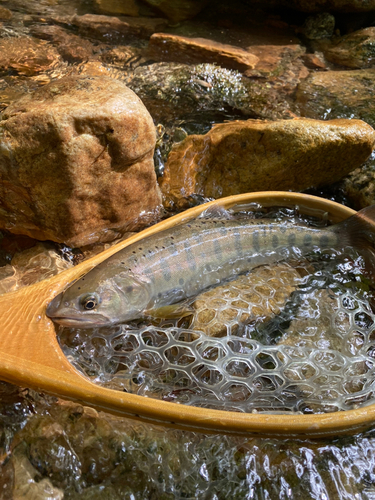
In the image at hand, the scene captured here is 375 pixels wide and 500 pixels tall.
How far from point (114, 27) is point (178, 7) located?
140 centimetres

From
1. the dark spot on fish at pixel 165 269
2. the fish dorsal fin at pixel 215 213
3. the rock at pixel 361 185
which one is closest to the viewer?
the dark spot on fish at pixel 165 269

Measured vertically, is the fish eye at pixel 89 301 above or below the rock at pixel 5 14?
below

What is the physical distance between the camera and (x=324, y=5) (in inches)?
254

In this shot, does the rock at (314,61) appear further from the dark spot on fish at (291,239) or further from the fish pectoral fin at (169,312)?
the fish pectoral fin at (169,312)

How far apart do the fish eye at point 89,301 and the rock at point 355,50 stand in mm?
5576

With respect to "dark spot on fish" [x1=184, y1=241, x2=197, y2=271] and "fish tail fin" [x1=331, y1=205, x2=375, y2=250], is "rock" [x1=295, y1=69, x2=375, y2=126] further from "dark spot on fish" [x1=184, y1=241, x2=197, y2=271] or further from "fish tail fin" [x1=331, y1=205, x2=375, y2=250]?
"dark spot on fish" [x1=184, y1=241, x2=197, y2=271]

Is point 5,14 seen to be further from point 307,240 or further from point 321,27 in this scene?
point 307,240

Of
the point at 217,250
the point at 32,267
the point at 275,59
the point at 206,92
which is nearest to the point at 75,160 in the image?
the point at 32,267

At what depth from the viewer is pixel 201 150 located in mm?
3781

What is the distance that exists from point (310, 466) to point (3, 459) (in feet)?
5.42

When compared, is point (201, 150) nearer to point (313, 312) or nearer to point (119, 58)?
point (313, 312)

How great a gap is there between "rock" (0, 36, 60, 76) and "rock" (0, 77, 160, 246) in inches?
107

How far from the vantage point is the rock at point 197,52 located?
17.9ft

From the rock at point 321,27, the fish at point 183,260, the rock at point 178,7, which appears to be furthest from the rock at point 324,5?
the fish at point 183,260
